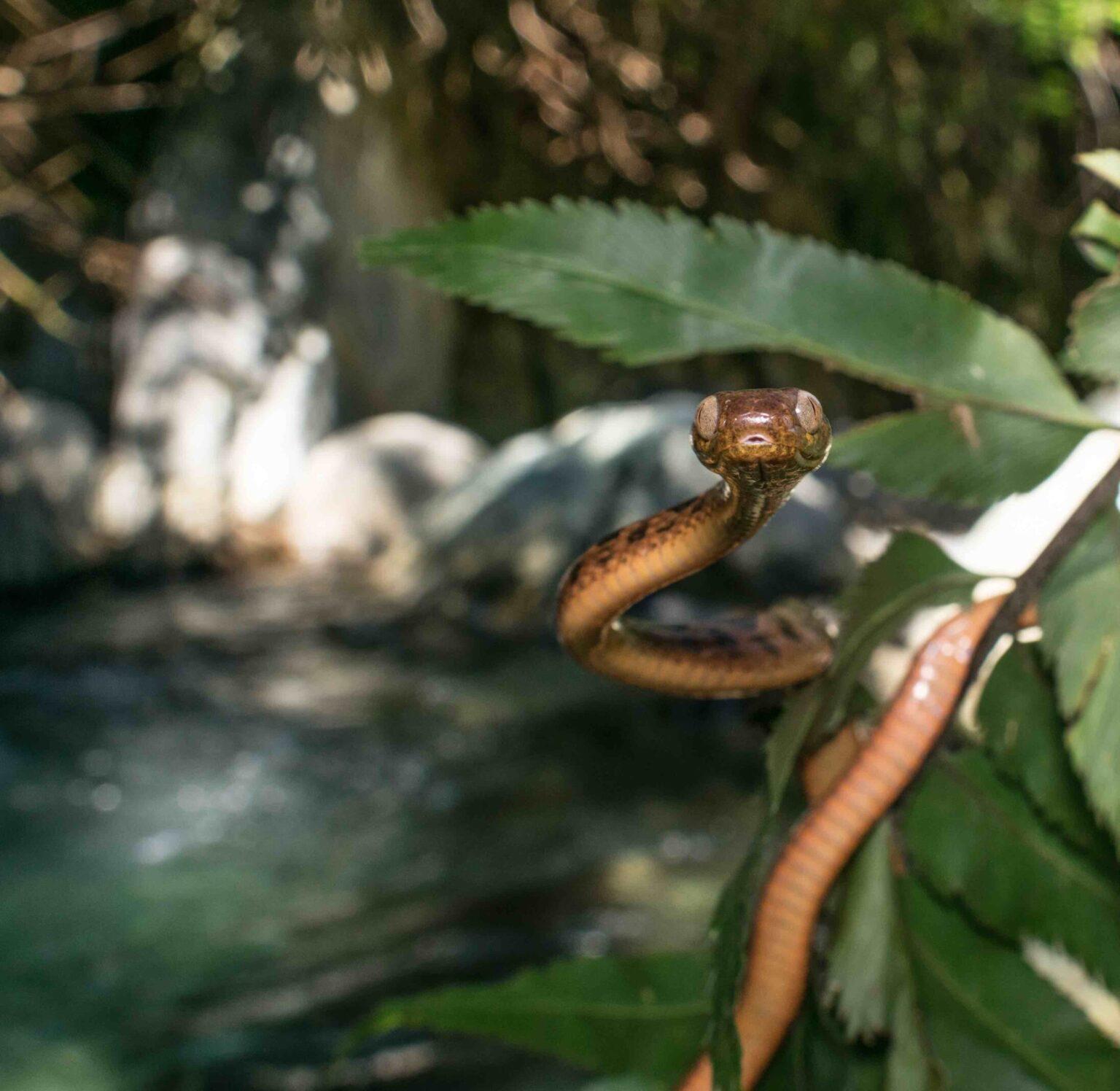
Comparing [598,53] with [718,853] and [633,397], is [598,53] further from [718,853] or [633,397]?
[718,853]

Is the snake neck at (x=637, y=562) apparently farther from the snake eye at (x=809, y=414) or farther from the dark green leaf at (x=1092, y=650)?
the dark green leaf at (x=1092, y=650)

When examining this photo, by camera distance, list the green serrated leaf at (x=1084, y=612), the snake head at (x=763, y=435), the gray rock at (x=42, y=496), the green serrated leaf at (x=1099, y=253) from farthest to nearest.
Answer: the gray rock at (x=42, y=496) < the green serrated leaf at (x=1099, y=253) < the green serrated leaf at (x=1084, y=612) < the snake head at (x=763, y=435)

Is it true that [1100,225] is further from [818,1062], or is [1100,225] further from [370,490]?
[370,490]

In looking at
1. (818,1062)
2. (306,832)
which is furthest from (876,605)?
(306,832)

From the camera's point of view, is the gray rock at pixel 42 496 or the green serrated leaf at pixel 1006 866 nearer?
the green serrated leaf at pixel 1006 866

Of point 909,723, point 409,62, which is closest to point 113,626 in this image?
point 409,62

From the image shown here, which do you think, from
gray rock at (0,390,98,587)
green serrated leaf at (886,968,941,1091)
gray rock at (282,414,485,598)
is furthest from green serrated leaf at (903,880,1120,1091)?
gray rock at (0,390,98,587)

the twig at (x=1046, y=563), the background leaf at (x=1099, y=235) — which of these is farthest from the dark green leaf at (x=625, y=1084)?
the background leaf at (x=1099, y=235)
